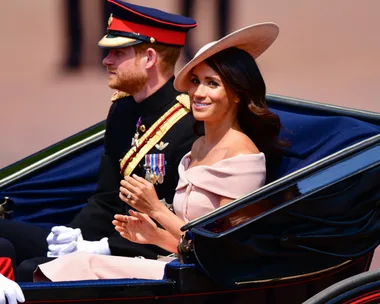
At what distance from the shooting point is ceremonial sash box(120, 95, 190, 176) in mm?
3250

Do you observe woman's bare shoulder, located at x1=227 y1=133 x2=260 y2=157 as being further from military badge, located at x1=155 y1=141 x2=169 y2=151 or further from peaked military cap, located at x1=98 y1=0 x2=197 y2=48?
peaked military cap, located at x1=98 y1=0 x2=197 y2=48

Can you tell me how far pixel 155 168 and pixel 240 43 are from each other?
50cm

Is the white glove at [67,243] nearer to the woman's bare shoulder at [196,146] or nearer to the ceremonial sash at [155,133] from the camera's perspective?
the ceremonial sash at [155,133]

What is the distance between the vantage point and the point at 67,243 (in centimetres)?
325

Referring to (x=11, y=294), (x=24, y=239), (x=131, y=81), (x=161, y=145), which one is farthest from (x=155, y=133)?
(x=11, y=294)

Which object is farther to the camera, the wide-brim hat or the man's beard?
the man's beard

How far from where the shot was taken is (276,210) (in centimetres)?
268

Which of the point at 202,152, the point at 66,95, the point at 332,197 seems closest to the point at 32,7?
the point at 66,95

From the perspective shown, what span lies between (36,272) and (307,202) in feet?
2.44

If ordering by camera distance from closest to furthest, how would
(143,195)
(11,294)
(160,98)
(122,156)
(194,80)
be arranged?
(11,294) → (143,195) → (194,80) → (160,98) → (122,156)

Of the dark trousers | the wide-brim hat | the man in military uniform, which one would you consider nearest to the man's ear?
the man in military uniform

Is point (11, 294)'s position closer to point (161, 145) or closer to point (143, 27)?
point (161, 145)

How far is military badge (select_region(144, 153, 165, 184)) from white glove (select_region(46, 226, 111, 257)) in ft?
0.76

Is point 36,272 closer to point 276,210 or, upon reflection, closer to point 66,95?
point 276,210
